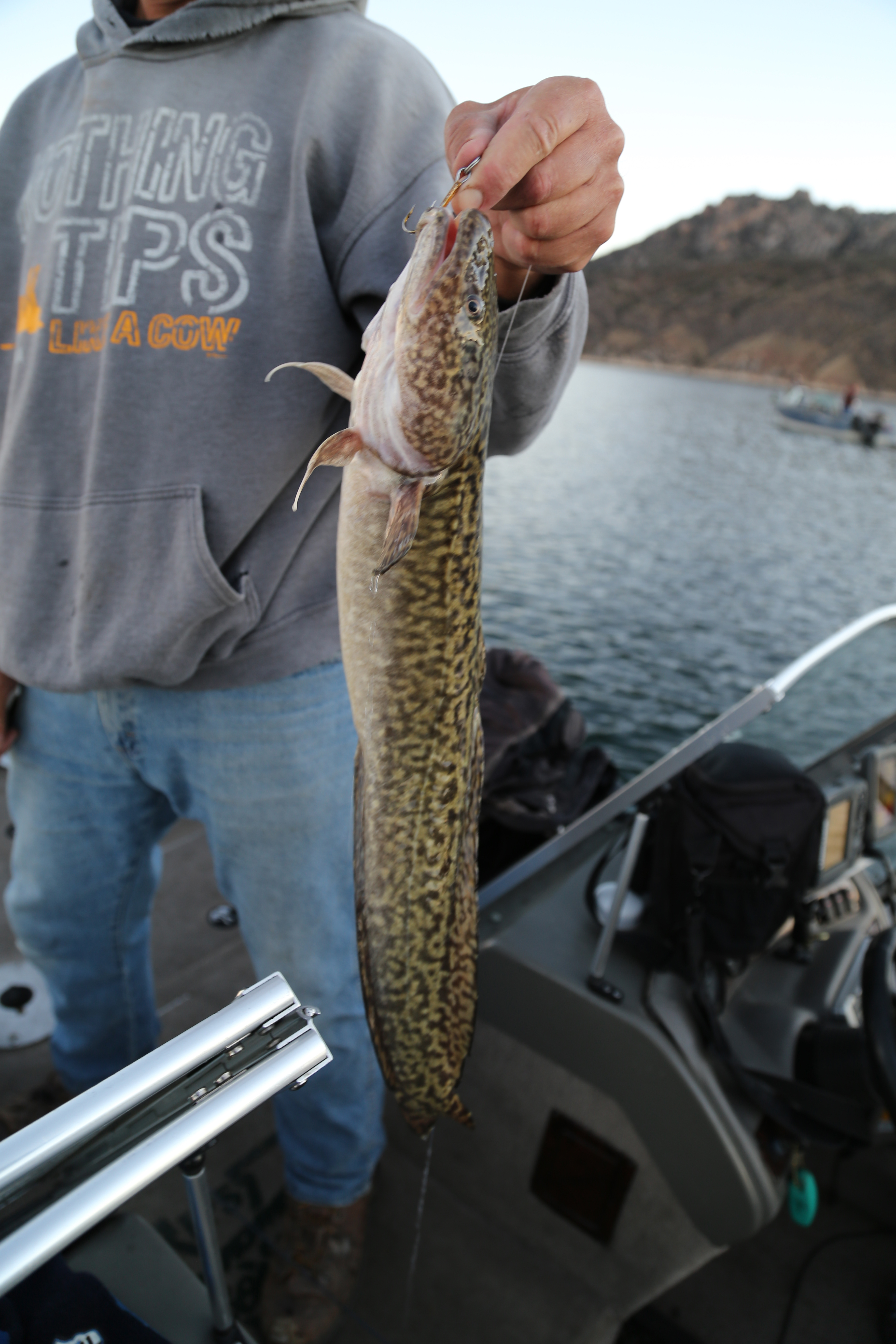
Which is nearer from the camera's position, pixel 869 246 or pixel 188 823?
pixel 188 823

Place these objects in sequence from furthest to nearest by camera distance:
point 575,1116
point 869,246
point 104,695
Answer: point 869,246 < point 575,1116 < point 104,695

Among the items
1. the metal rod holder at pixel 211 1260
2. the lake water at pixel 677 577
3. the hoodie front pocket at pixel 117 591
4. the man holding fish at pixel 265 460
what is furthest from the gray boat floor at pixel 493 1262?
the lake water at pixel 677 577

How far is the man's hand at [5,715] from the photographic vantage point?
73.7 inches

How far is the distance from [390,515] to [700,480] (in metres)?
27.0

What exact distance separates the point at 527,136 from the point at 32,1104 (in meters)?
2.93

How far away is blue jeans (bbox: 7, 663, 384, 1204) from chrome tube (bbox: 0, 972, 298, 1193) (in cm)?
82

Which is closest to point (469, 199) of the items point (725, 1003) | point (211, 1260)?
point (211, 1260)

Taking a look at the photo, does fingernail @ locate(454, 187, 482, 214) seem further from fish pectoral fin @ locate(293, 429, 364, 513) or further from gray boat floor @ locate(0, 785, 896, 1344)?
gray boat floor @ locate(0, 785, 896, 1344)

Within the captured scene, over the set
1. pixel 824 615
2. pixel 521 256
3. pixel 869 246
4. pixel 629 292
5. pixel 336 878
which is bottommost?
pixel 824 615

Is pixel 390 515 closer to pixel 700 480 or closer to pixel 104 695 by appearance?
pixel 104 695

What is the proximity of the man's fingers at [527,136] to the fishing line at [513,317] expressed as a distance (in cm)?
18

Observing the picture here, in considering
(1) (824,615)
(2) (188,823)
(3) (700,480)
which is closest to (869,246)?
(3) (700,480)

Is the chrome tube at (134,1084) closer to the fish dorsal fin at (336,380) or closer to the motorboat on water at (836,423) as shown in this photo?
the fish dorsal fin at (336,380)

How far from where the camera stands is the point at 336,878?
1.74 metres
